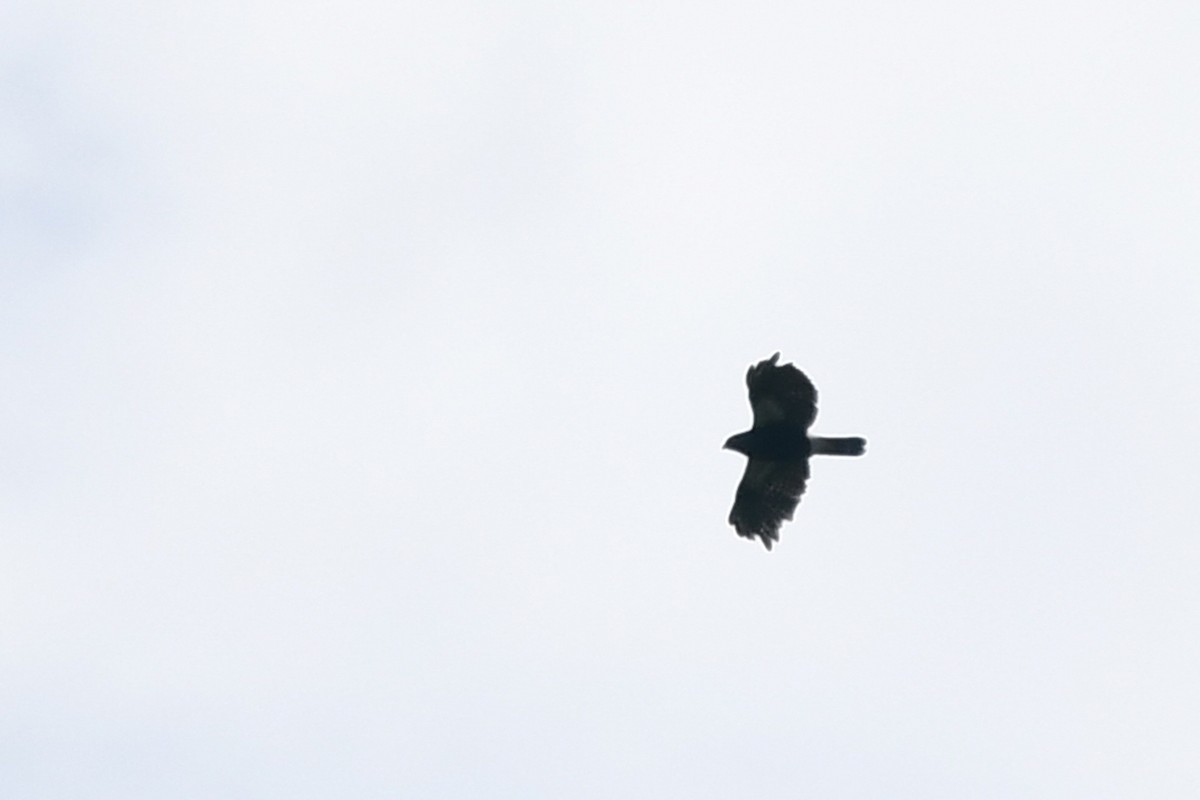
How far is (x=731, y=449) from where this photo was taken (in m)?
45.4

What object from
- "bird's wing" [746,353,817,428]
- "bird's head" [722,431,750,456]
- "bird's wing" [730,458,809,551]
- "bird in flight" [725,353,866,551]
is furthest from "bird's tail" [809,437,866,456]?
"bird's head" [722,431,750,456]

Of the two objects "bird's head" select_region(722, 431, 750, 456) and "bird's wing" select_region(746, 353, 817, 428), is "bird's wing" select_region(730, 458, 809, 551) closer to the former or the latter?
"bird's head" select_region(722, 431, 750, 456)

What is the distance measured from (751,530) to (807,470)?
5.49 feet

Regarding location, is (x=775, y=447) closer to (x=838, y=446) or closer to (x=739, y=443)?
(x=739, y=443)

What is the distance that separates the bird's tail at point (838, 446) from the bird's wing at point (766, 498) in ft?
3.81

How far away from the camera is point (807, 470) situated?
45219 millimetres

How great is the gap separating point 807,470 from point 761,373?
2544 mm

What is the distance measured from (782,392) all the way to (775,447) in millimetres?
1314

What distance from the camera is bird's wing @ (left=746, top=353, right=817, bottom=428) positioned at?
1720 inches

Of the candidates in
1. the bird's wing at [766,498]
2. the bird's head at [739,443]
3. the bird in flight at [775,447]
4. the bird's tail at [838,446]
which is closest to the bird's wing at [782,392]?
the bird in flight at [775,447]

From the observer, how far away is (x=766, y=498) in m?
45.6

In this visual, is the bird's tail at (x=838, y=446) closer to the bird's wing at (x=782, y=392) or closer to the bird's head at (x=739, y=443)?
the bird's wing at (x=782, y=392)

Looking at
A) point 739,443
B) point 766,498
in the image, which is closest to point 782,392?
point 739,443

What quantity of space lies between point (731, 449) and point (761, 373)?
224 centimetres
